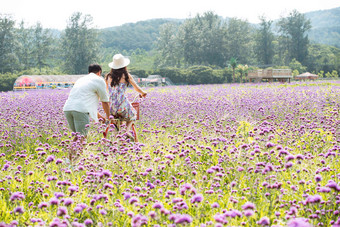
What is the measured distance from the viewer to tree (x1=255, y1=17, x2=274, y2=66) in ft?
282

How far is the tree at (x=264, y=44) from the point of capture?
85.9 metres

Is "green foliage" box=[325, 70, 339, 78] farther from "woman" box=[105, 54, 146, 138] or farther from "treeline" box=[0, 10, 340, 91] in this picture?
"woman" box=[105, 54, 146, 138]

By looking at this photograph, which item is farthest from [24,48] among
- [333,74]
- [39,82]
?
[333,74]

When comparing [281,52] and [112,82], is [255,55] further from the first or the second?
[112,82]

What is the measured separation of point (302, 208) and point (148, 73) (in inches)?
2147

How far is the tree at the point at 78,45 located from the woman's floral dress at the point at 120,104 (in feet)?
194

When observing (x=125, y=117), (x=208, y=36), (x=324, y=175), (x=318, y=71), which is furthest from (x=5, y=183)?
(x=318, y=71)

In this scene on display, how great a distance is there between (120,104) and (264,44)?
85903 millimetres

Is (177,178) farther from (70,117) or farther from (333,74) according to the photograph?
(333,74)

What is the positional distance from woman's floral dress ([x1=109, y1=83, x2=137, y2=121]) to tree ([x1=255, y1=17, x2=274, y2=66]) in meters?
85.3

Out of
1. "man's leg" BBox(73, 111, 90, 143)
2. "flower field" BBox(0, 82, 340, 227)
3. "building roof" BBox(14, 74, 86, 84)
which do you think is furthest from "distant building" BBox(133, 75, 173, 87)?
"man's leg" BBox(73, 111, 90, 143)

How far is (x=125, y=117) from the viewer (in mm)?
6660

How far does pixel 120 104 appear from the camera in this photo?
21.7ft

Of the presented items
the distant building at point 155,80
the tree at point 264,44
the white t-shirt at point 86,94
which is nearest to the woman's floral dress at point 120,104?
the white t-shirt at point 86,94
